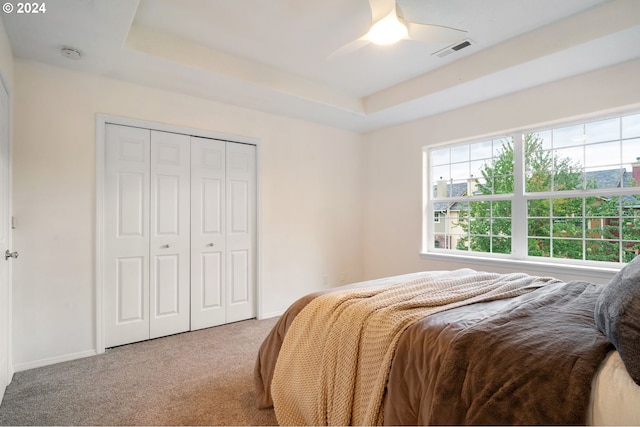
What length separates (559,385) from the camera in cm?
99

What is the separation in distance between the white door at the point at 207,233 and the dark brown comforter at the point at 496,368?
2.50 m

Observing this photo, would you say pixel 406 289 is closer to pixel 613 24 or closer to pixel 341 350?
pixel 341 350

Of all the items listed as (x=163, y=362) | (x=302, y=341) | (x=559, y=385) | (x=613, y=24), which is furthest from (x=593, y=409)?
(x=163, y=362)

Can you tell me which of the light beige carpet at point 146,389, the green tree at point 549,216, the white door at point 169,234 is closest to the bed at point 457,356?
the light beige carpet at point 146,389

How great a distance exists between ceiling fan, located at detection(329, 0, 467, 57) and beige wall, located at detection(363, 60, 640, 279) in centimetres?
144

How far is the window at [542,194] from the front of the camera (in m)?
2.71

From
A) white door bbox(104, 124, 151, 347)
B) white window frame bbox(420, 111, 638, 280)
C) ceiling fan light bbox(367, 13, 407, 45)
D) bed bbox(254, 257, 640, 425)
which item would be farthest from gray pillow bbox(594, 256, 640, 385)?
white door bbox(104, 124, 151, 347)

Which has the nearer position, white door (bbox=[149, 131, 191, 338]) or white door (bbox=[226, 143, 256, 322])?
white door (bbox=[149, 131, 191, 338])

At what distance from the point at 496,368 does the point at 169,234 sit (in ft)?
9.47

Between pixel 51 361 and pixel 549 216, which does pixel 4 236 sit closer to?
pixel 51 361

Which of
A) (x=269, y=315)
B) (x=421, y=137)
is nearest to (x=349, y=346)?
(x=269, y=315)

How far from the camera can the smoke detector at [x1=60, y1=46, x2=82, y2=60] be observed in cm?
230

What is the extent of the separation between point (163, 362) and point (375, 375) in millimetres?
1932

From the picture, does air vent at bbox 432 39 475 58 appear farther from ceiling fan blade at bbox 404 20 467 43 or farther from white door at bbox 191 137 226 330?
white door at bbox 191 137 226 330
